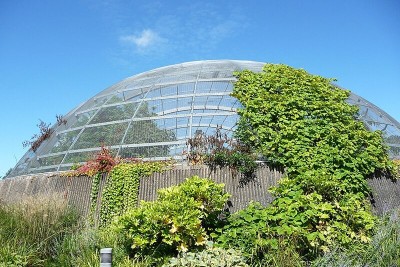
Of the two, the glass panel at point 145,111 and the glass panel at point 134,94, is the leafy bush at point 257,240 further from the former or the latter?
the glass panel at point 134,94

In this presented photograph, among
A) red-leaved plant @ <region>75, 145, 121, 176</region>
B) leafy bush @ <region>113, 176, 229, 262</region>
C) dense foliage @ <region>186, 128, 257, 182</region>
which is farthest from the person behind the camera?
red-leaved plant @ <region>75, 145, 121, 176</region>

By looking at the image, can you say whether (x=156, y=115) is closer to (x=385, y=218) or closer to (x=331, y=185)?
(x=331, y=185)

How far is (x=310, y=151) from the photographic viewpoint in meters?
9.30

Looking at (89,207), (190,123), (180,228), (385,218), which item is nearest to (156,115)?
(190,123)

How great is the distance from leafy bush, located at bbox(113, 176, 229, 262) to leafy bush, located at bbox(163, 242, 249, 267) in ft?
1.53

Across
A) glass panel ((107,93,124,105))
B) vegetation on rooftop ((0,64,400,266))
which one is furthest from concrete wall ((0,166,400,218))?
glass panel ((107,93,124,105))

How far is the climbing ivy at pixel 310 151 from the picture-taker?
7.29m

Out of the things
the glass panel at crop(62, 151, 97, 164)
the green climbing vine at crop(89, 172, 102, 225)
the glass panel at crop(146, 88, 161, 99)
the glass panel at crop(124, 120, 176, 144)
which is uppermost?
the glass panel at crop(146, 88, 161, 99)

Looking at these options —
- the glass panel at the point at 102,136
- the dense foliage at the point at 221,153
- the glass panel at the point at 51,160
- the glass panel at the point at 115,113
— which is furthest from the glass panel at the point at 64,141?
the dense foliage at the point at 221,153

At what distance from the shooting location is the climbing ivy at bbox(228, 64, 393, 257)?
23.9 feet

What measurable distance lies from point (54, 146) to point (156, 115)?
3.96m

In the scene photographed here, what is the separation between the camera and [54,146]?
1281cm

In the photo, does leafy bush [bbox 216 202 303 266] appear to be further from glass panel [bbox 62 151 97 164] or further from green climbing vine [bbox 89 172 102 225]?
glass panel [bbox 62 151 97 164]

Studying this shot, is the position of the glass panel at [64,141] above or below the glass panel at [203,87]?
below
